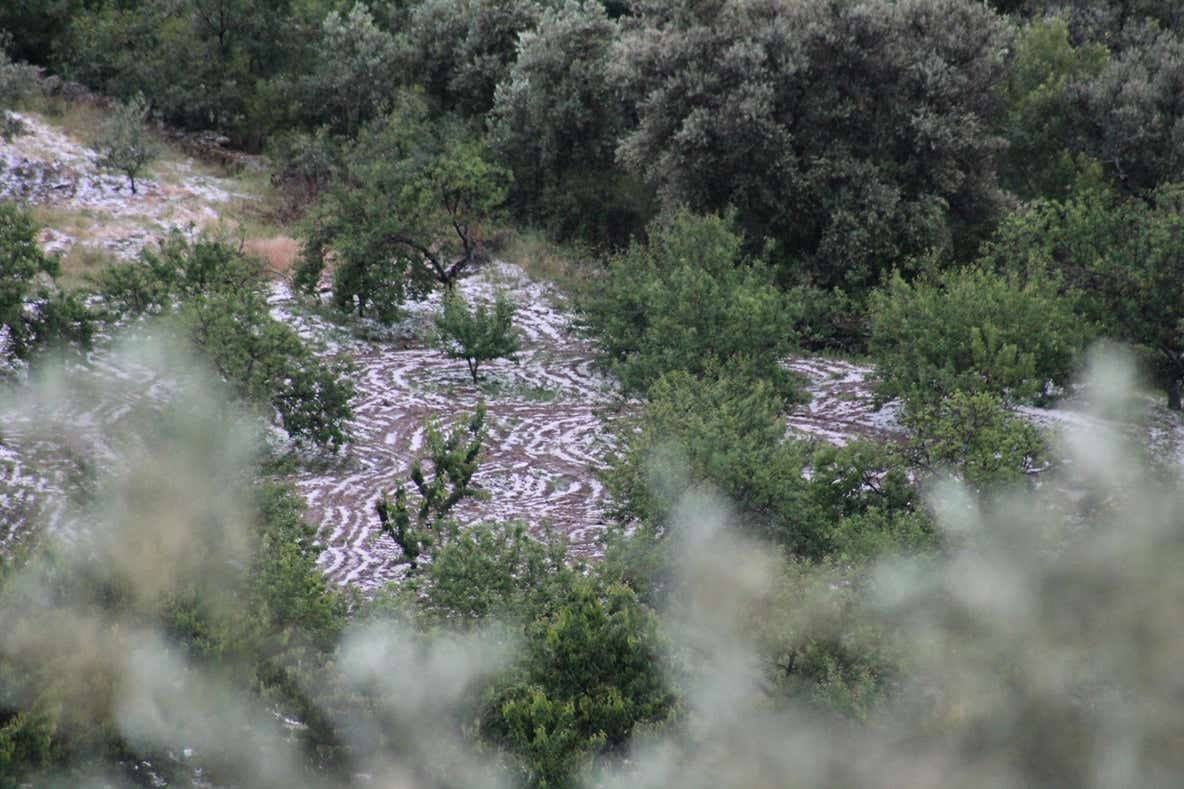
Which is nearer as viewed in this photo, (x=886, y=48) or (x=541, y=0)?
(x=886, y=48)

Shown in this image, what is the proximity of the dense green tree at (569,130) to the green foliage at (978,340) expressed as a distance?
10358mm

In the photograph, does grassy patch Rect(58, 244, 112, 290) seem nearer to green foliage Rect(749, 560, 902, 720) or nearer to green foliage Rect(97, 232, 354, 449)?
green foliage Rect(97, 232, 354, 449)

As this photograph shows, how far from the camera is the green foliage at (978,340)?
47.2ft

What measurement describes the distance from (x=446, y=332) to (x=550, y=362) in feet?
6.16

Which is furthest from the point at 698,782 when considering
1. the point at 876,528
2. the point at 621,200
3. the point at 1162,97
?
the point at 1162,97

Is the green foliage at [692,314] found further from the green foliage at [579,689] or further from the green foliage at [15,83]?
the green foliage at [15,83]

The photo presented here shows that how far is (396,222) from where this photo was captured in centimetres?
1977

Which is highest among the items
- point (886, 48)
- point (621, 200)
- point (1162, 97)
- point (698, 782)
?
point (698, 782)

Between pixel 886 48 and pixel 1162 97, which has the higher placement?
pixel 886 48

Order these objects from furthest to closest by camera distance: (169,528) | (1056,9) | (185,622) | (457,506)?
(1056,9) → (457,506) → (169,528) → (185,622)

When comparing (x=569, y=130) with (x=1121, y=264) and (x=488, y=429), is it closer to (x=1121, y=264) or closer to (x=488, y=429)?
(x=488, y=429)

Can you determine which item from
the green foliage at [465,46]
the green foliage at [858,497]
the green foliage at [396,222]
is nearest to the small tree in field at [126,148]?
the green foliage at [396,222]

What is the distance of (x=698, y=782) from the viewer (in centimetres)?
454

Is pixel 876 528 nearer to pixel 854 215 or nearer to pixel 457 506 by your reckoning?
pixel 457 506
